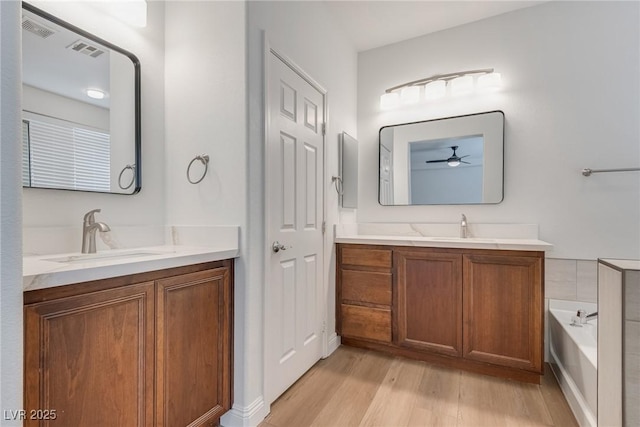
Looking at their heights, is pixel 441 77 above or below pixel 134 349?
above

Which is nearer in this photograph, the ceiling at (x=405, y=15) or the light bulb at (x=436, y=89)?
the ceiling at (x=405, y=15)

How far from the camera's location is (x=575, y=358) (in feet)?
5.49

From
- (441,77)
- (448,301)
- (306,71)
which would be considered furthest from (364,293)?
(441,77)

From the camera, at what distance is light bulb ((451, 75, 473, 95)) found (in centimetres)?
244

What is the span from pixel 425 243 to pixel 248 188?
4.27 feet

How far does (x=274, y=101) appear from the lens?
1.70m

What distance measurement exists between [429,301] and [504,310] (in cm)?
45

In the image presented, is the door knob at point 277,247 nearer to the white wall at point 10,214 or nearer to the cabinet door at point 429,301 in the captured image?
the cabinet door at point 429,301

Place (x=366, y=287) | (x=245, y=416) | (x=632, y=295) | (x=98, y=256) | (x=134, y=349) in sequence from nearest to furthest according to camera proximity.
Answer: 1. (x=632, y=295)
2. (x=134, y=349)
3. (x=98, y=256)
4. (x=245, y=416)
5. (x=366, y=287)

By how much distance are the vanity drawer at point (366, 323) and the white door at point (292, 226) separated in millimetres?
259

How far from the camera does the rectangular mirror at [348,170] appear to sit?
2553 mm

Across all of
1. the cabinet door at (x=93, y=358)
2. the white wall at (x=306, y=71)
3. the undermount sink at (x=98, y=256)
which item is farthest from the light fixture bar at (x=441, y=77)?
the cabinet door at (x=93, y=358)

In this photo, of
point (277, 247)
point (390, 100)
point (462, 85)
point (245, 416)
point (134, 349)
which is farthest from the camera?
point (390, 100)

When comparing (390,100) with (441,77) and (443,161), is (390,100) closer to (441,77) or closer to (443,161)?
(441,77)
